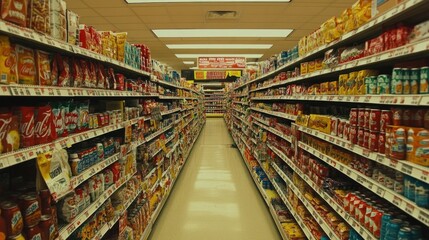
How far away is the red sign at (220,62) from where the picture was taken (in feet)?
32.6

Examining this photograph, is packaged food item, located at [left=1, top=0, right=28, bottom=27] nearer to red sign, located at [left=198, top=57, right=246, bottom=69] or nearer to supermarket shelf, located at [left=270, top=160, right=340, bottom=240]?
supermarket shelf, located at [left=270, top=160, right=340, bottom=240]

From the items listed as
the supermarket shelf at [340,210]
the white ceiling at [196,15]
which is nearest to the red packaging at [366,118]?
the supermarket shelf at [340,210]

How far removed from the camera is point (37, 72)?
144 cm

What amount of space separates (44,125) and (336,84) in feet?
6.71

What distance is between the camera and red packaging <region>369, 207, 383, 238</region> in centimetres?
154

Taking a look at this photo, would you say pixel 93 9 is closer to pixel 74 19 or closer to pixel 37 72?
pixel 74 19

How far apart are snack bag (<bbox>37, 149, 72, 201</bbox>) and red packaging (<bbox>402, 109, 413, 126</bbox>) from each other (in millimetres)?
1797

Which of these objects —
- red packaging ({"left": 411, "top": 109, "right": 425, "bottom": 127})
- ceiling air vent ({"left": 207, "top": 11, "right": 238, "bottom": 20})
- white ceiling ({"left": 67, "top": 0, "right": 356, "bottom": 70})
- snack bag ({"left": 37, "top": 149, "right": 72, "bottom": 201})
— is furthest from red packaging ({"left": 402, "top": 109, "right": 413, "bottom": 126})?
ceiling air vent ({"left": 207, "top": 11, "right": 238, "bottom": 20})

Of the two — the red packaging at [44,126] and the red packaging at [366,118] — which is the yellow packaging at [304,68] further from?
the red packaging at [44,126]

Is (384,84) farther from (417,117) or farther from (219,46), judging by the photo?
(219,46)

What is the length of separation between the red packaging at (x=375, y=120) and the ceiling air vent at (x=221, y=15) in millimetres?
4957

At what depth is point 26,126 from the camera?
1.31 m

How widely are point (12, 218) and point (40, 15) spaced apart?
3.09ft

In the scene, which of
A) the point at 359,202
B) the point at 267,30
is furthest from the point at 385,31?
the point at 267,30
